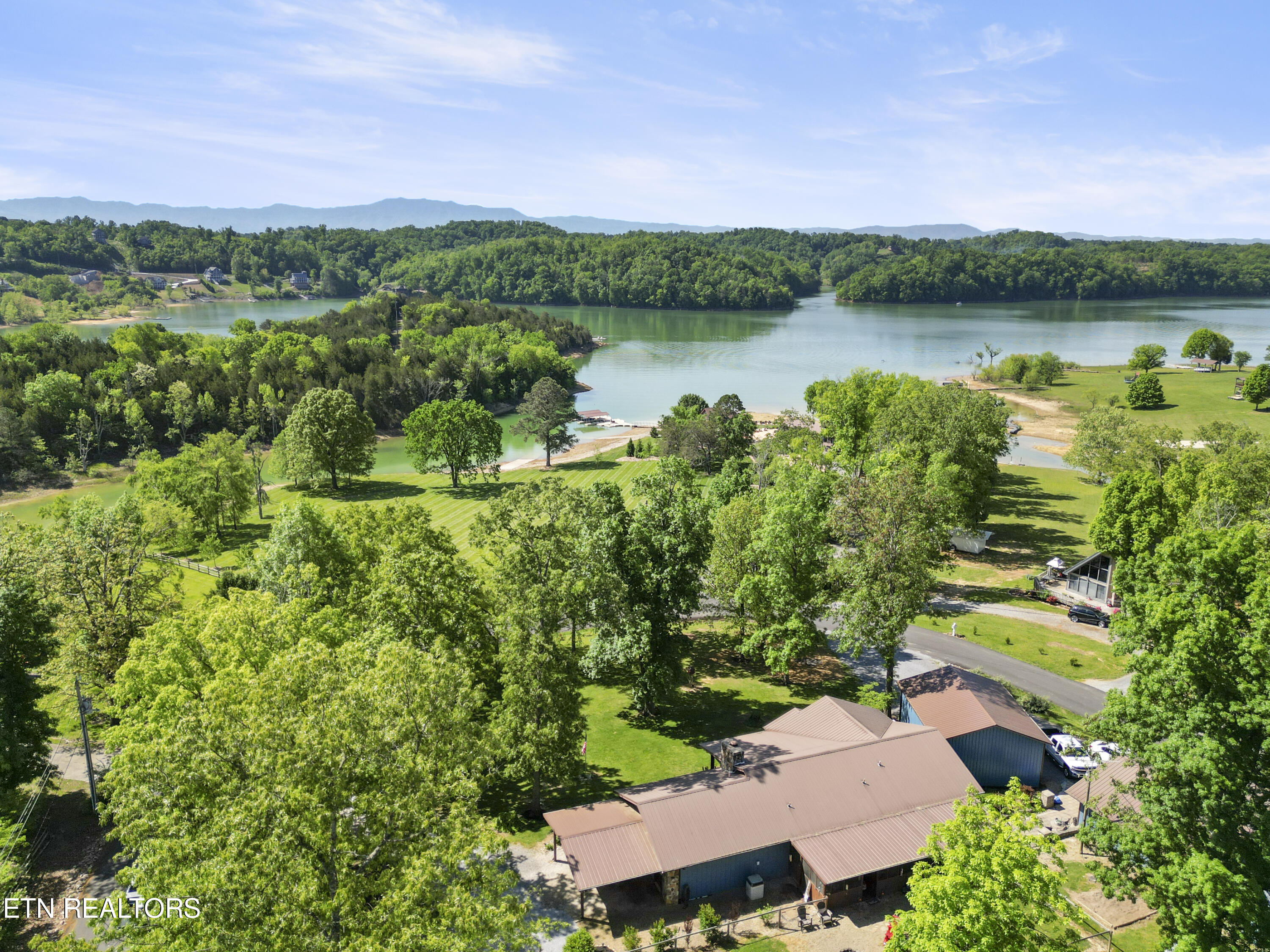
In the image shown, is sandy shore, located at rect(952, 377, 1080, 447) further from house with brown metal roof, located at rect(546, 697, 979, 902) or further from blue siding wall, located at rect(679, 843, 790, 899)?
blue siding wall, located at rect(679, 843, 790, 899)

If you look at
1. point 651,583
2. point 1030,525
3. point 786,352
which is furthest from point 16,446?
point 786,352

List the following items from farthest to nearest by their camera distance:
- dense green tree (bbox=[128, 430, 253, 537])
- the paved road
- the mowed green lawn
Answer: the mowed green lawn, dense green tree (bbox=[128, 430, 253, 537]), the paved road

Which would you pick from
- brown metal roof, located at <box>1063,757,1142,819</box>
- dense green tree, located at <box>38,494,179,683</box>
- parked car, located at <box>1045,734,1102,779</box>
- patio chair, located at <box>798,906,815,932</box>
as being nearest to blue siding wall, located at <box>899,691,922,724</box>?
parked car, located at <box>1045,734,1102,779</box>

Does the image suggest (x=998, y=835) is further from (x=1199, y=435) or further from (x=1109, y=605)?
(x=1199, y=435)

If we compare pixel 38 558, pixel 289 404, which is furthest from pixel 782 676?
pixel 289 404

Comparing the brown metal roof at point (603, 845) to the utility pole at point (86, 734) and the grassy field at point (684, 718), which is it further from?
the utility pole at point (86, 734)

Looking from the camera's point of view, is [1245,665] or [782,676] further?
[782,676]

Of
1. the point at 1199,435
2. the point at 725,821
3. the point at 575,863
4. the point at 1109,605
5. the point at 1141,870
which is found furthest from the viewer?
the point at 1199,435
